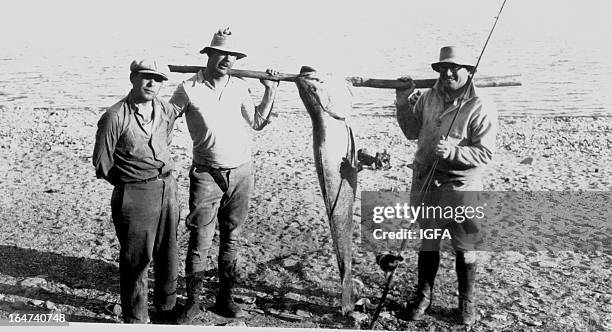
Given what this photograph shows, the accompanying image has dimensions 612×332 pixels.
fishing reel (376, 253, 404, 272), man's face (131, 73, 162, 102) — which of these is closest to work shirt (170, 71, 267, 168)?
man's face (131, 73, 162, 102)

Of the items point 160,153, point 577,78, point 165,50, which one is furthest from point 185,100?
point 577,78

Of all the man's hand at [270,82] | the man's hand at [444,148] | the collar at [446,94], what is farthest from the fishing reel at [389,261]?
the man's hand at [270,82]

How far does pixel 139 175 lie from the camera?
3689 mm

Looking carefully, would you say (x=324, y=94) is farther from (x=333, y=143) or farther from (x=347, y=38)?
(x=347, y=38)

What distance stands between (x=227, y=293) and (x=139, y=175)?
101 centimetres

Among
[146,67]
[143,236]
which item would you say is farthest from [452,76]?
[143,236]

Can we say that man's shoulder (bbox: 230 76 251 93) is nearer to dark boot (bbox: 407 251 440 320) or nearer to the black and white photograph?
the black and white photograph

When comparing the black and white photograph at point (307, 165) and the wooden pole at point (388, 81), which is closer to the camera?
the black and white photograph at point (307, 165)

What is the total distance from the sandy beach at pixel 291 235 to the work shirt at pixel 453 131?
39.8 inches

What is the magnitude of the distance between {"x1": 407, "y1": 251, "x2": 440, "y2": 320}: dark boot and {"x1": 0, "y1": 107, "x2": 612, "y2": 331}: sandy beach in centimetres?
8

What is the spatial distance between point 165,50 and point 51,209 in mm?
1787

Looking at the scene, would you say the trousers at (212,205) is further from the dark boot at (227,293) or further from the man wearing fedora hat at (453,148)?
the man wearing fedora hat at (453,148)

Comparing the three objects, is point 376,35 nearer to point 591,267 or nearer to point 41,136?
point 591,267

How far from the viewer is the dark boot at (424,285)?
4180 mm
